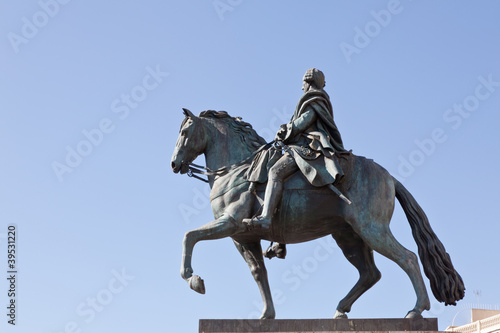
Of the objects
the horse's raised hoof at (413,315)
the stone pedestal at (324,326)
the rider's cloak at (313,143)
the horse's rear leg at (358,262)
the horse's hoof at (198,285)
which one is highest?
the rider's cloak at (313,143)

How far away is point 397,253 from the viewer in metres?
13.0

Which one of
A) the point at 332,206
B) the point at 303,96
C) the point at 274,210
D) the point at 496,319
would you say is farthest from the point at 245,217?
the point at 496,319

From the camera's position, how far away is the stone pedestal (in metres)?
12.5

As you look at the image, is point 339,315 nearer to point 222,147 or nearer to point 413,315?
point 413,315

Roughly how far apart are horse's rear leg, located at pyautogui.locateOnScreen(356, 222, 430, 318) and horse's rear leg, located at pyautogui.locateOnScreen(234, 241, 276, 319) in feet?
6.11

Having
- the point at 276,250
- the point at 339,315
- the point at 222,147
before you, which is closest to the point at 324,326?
the point at 339,315

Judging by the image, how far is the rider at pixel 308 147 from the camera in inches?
520

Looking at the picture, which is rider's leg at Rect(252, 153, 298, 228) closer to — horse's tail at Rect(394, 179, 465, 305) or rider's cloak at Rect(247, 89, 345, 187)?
rider's cloak at Rect(247, 89, 345, 187)

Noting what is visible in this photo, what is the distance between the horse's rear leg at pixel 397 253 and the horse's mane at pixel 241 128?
8.03 ft

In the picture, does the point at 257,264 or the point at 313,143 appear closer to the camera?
the point at 313,143

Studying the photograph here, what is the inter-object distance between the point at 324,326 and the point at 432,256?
2184mm

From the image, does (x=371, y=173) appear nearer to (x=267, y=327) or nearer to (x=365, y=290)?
(x=365, y=290)

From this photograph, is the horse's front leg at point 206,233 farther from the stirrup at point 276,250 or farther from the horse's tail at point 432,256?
the horse's tail at point 432,256

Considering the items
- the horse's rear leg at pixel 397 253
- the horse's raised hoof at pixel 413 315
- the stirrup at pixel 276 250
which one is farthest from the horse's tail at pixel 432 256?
the stirrup at pixel 276 250
